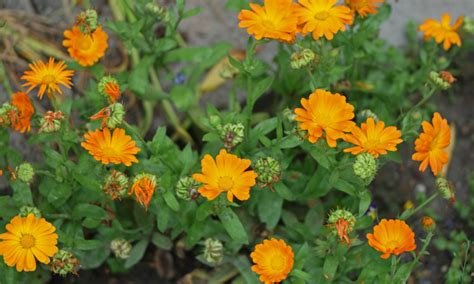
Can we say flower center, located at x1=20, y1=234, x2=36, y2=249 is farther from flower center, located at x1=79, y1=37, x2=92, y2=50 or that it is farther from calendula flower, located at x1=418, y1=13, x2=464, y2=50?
calendula flower, located at x1=418, y1=13, x2=464, y2=50

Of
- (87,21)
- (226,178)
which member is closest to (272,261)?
(226,178)

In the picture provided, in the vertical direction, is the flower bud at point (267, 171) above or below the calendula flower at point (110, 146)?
below

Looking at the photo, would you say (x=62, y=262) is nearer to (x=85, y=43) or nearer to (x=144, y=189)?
(x=144, y=189)

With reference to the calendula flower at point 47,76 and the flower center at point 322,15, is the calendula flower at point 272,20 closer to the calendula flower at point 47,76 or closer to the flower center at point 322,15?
the flower center at point 322,15

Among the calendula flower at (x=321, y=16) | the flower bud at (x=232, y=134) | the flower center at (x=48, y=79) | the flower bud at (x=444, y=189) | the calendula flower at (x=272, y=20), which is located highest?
the flower center at (x=48, y=79)

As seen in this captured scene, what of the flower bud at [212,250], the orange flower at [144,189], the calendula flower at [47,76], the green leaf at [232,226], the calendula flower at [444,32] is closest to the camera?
the orange flower at [144,189]

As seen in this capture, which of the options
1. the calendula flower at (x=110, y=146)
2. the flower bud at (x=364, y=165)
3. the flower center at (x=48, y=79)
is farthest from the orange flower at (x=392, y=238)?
the flower center at (x=48, y=79)

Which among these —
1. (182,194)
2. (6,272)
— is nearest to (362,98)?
(182,194)

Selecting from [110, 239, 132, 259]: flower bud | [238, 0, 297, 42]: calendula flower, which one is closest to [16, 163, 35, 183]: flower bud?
[110, 239, 132, 259]: flower bud
